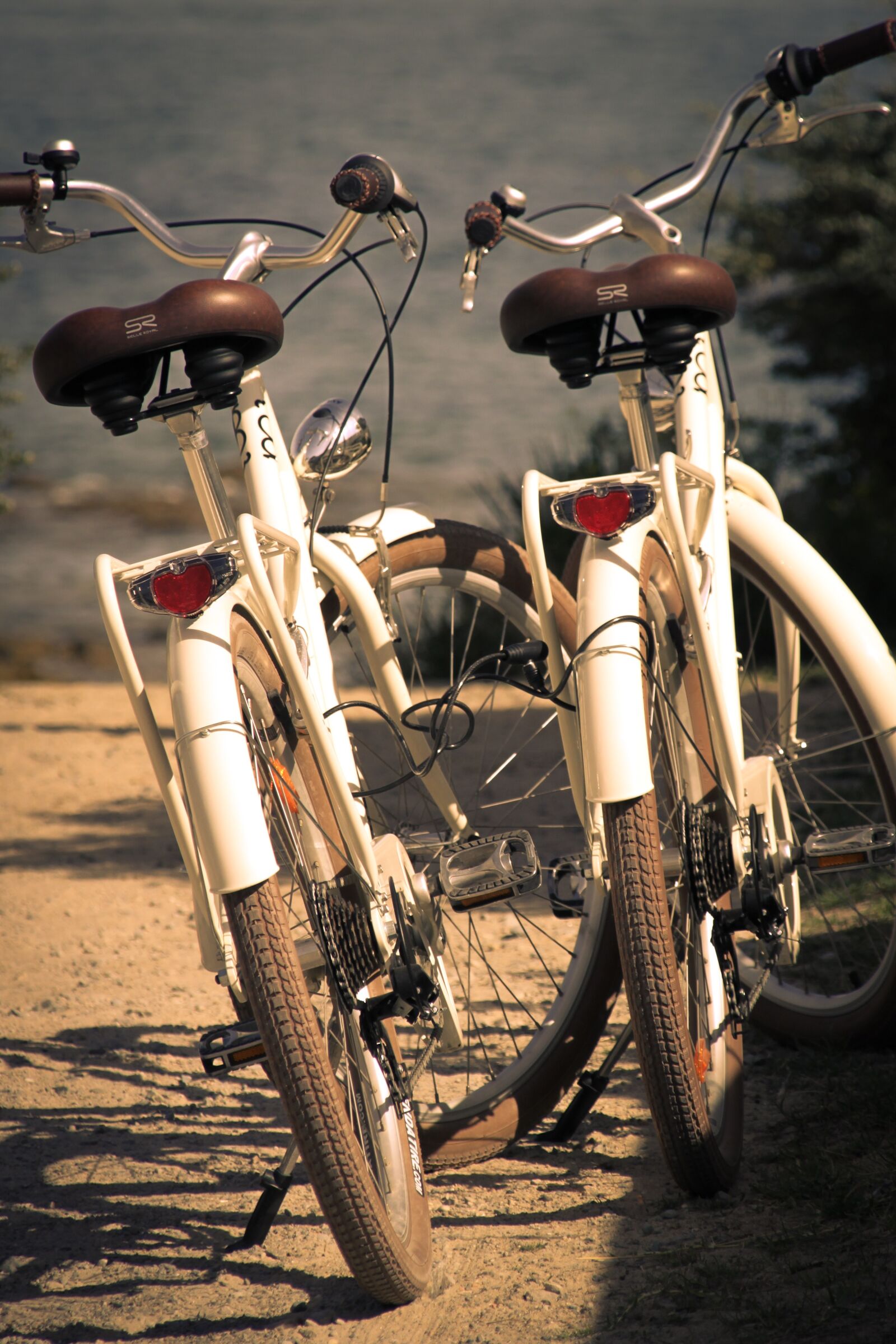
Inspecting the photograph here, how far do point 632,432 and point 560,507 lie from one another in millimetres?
363

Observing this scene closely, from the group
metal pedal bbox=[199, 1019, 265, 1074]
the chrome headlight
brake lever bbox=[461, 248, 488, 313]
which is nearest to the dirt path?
metal pedal bbox=[199, 1019, 265, 1074]

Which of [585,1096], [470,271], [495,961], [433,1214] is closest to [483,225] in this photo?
[470,271]

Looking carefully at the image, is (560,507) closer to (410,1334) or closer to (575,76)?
(410,1334)

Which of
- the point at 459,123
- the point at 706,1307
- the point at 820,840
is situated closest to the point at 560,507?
the point at 820,840

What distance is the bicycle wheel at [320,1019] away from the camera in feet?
5.41

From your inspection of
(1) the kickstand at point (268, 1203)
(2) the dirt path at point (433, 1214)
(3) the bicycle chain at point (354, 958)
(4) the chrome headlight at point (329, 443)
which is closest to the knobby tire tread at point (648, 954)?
(2) the dirt path at point (433, 1214)

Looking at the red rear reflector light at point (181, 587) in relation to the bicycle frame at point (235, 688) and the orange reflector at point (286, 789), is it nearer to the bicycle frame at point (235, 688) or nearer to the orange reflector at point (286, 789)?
the bicycle frame at point (235, 688)

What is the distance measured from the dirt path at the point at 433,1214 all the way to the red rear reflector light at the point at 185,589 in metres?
1.12

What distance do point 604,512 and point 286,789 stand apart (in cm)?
71

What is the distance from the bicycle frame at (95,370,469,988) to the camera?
1.67 meters

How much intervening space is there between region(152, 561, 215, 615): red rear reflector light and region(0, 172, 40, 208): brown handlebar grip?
83 cm

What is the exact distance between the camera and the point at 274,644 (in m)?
1.81

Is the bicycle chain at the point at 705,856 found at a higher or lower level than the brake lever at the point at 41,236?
lower

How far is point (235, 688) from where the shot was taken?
1.74 m
